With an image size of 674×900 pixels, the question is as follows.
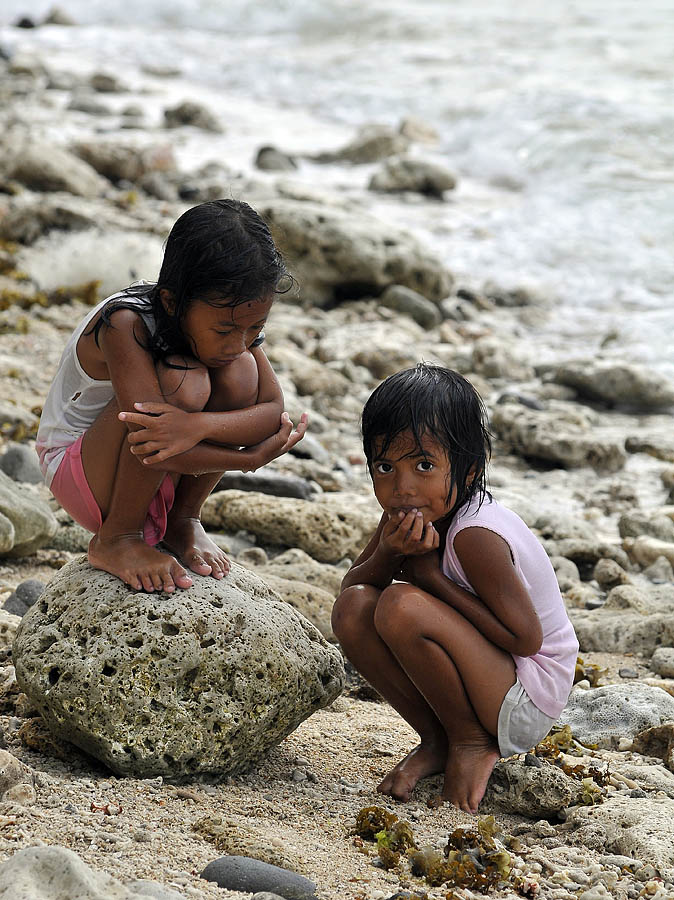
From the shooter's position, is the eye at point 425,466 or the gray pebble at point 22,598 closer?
the eye at point 425,466

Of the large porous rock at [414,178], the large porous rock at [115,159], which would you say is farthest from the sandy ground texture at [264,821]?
the large porous rock at [414,178]

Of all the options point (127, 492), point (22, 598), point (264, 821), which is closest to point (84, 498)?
point (127, 492)

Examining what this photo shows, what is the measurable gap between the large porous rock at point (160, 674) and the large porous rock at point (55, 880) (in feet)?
2.48

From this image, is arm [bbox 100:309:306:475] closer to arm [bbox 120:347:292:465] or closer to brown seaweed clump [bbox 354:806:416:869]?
arm [bbox 120:347:292:465]

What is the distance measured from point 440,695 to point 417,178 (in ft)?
37.7

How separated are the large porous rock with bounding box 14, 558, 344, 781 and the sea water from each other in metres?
6.43

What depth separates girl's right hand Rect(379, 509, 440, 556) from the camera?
3258 millimetres

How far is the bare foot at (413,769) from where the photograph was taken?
135 inches

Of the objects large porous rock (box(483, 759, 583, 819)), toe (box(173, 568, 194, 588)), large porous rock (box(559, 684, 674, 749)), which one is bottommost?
large porous rock (box(559, 684, 674, 749))

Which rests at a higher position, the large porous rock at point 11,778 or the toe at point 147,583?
the toe at point 147,583

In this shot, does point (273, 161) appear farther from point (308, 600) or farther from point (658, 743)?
point (658, 743)

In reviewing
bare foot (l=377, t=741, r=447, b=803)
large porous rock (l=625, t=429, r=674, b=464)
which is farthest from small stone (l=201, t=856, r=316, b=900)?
large porous rock (l=625, t=429, r=674, b=464)

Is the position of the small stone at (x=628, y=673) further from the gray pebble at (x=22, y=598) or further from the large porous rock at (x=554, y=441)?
the large porous rock at (x=554, y=441)

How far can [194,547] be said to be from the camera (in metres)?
3.67
